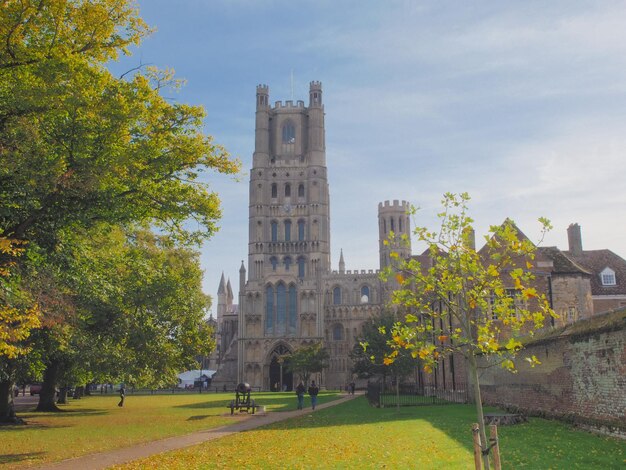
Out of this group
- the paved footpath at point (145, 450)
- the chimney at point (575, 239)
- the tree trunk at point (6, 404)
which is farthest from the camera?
the chimney at point (575, 239)

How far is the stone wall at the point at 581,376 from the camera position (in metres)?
15.5

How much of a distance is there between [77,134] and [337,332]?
7314 centimetres

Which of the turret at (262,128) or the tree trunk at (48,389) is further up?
the turret at (262,128)

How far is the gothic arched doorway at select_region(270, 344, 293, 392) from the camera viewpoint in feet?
251

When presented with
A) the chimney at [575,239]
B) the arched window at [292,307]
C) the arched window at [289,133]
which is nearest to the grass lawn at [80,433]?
the chimney at [575,239]

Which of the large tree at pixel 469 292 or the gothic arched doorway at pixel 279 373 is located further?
the gothic arched doorway at pixel 279 373

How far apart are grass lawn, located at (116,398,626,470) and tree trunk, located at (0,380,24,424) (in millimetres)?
11651

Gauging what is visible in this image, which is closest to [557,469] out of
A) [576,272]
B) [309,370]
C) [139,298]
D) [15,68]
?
[15,68]

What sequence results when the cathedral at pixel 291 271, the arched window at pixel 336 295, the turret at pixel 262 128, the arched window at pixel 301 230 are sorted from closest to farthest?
the cathedral at pixel 291 271, the arched window at pixel 336 295, the arched window at pixel 301 230, the turret at pixel 262 128

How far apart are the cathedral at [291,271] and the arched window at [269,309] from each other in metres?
0.14

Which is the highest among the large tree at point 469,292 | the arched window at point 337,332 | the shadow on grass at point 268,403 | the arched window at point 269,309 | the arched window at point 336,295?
the arched window at point 336,295

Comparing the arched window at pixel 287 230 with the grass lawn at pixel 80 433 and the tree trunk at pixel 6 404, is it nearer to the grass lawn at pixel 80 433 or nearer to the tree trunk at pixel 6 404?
the grass lawn at pixel 80 433

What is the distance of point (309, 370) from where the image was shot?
6444cm

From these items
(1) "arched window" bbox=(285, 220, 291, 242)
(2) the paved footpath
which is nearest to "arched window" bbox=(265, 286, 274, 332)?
(1) "arched window" bbox=(285, 220, 291, 242)
